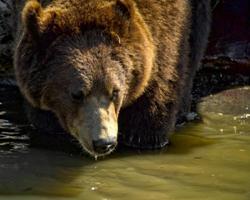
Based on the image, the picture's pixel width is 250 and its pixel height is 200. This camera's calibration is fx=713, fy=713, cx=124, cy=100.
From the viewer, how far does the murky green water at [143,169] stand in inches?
183

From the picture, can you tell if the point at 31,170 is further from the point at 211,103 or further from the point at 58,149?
the point at 211,103

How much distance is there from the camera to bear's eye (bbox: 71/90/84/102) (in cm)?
493

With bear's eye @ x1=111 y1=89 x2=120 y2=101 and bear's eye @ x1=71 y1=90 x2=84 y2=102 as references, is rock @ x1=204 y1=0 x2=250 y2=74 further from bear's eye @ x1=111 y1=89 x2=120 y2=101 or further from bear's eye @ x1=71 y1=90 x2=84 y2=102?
bear's eye @ x1=71 y1=90 x2=84 y2=102

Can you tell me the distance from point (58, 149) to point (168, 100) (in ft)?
3.23

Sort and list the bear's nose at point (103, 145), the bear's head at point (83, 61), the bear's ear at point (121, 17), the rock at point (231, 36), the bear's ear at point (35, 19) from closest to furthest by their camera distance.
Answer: the bear's nose at point (103, 145), the bear's head at point (83, 61), the bear's ear at point (35, 19), the bear's ear at point (121, 17), the rock at point (231, 36)

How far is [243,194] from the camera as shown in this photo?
4.61m

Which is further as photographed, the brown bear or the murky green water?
the brown bear

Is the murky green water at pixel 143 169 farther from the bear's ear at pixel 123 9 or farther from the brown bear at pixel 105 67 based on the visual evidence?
the bear's ear at pixel 123 9

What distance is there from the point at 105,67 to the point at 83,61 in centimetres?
16

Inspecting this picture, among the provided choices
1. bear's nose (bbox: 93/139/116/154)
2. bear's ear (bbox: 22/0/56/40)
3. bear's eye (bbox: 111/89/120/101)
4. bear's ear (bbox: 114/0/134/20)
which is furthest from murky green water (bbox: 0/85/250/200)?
bear's ear (bbox: 114/0/134/20)

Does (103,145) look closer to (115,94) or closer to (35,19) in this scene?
(115,94)

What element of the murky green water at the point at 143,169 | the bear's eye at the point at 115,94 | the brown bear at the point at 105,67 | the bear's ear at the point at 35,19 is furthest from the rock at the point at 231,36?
the bear's ear at the point at 35,19

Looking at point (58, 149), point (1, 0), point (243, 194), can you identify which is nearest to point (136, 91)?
point (58, 149)

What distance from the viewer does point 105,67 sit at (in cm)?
500
